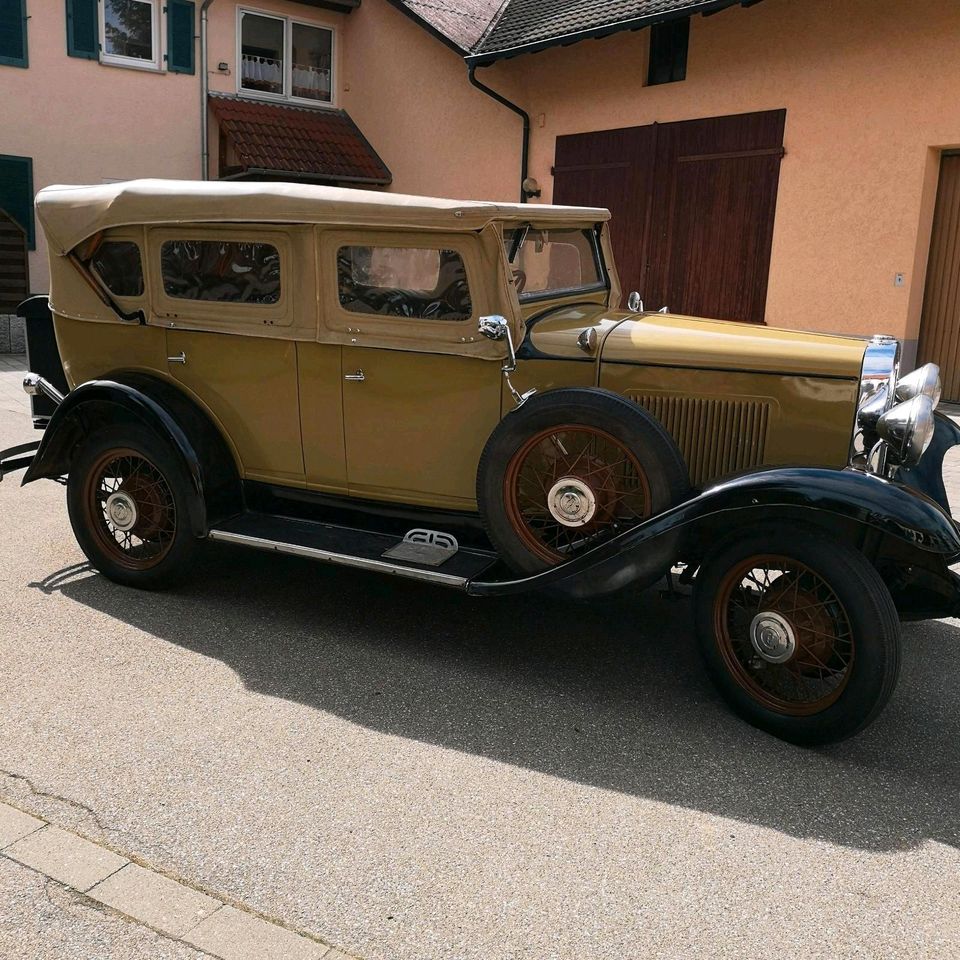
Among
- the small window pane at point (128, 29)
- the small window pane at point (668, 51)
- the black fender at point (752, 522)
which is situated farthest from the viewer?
the small window pane at point (128, 29)

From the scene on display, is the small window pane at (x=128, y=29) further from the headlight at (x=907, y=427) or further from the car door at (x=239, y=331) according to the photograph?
the headlight at (x=907, y=427)

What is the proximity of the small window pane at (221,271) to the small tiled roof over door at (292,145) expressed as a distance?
12.2 meters

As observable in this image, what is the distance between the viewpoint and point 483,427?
171 inches

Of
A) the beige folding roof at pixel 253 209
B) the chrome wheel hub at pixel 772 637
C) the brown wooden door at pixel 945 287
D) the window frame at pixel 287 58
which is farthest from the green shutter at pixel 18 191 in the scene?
the chrome wheel hub at pixel 772 637

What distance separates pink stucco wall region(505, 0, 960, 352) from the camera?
1055cm

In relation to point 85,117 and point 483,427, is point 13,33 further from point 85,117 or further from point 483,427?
point 483,427

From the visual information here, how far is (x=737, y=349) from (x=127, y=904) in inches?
115

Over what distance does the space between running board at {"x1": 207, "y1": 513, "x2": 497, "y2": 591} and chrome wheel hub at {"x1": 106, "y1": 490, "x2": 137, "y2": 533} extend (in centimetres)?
53

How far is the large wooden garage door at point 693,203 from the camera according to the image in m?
12.2

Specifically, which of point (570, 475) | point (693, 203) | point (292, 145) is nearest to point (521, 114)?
point (693, 203)

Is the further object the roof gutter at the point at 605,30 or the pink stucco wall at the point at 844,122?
the roof gutter at the point at 605,30

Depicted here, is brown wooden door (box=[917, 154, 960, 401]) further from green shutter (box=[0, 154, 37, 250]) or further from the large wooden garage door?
green shutter (box=[0, 154, 37, 250])

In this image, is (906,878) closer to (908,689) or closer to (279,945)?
(908,689)

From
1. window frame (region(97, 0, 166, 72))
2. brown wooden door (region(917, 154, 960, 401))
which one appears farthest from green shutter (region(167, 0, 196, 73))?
brown wooden door (region(917, 154, 960, 401))
